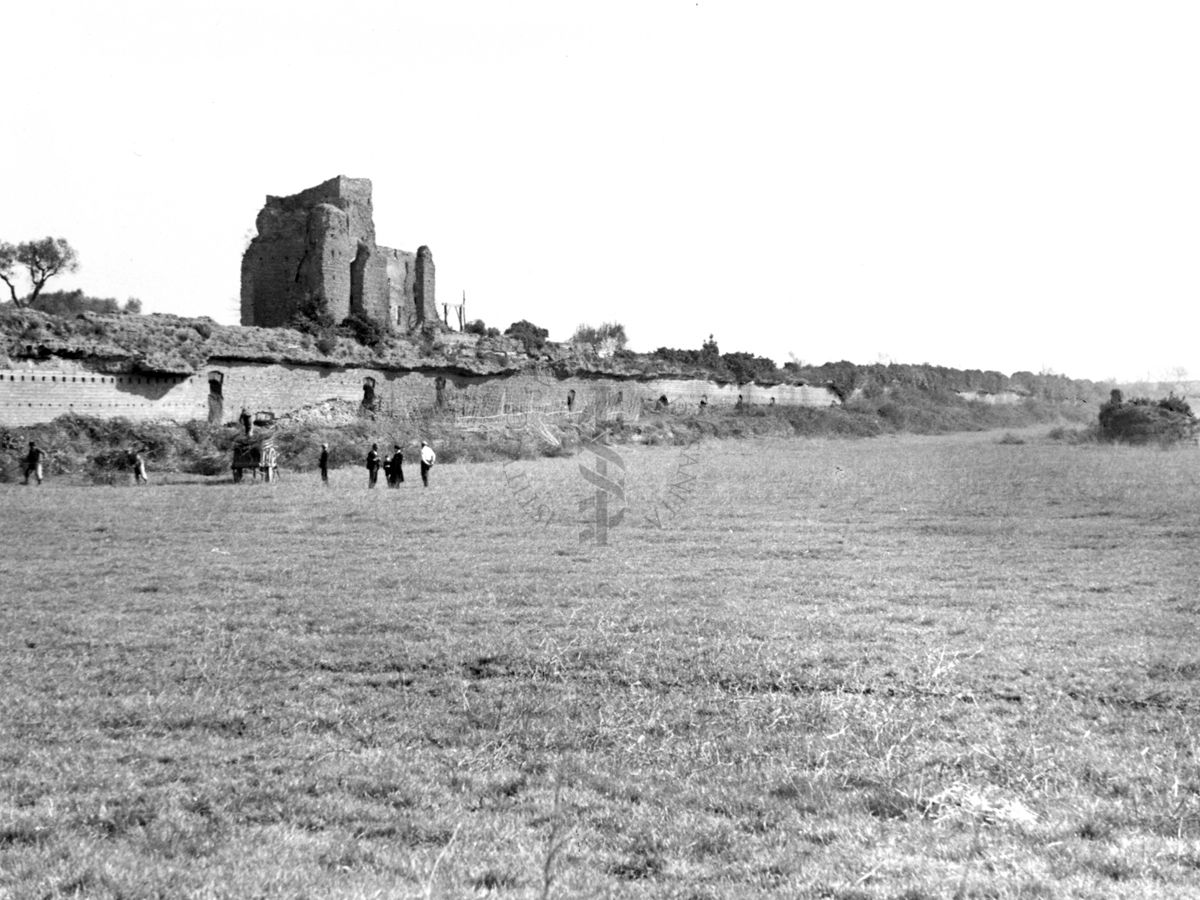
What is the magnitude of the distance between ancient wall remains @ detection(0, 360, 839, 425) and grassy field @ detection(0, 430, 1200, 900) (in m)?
11.6

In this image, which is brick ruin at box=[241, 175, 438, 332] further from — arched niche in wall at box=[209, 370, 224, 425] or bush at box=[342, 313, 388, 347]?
arched niche in wall at box=[209, 370, 224, 425]

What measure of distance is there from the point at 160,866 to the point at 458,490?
48.8ft

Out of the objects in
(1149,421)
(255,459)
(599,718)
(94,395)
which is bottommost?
(599,718)

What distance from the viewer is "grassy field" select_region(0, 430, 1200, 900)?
3455mm

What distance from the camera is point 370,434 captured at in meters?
26.1

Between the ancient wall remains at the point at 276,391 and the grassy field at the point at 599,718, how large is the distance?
459 inches

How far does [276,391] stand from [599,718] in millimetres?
23990

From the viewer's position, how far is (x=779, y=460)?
2722cm

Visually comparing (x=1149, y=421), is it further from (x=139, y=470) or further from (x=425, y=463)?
(x=139, y=470)

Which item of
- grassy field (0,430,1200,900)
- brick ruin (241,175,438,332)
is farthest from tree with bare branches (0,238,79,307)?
grassy field (0,430,1200,900)

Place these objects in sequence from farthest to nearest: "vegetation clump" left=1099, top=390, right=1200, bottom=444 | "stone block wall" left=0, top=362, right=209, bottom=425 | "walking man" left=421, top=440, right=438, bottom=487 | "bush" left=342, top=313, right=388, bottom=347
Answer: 1. "vegetation clump" left=1099, top=390, right=1200, bottom=444
2. "bush" left=342, top=313, right=388, bottom=347
3. "stone block wall" left=0, top=362, right=209, bottom=425
4. "walking man" left=421, top=440, right=438, bottom=487

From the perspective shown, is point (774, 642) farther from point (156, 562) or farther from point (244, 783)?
point (156, 562)

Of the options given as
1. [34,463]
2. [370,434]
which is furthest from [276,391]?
[34,463]

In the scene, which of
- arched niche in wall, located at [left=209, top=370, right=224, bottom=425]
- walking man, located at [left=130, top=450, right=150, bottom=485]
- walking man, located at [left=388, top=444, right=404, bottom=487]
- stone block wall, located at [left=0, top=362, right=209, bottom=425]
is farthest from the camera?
arched niche in wall, located at [left=209, top=370, right=224, bottom=425]
